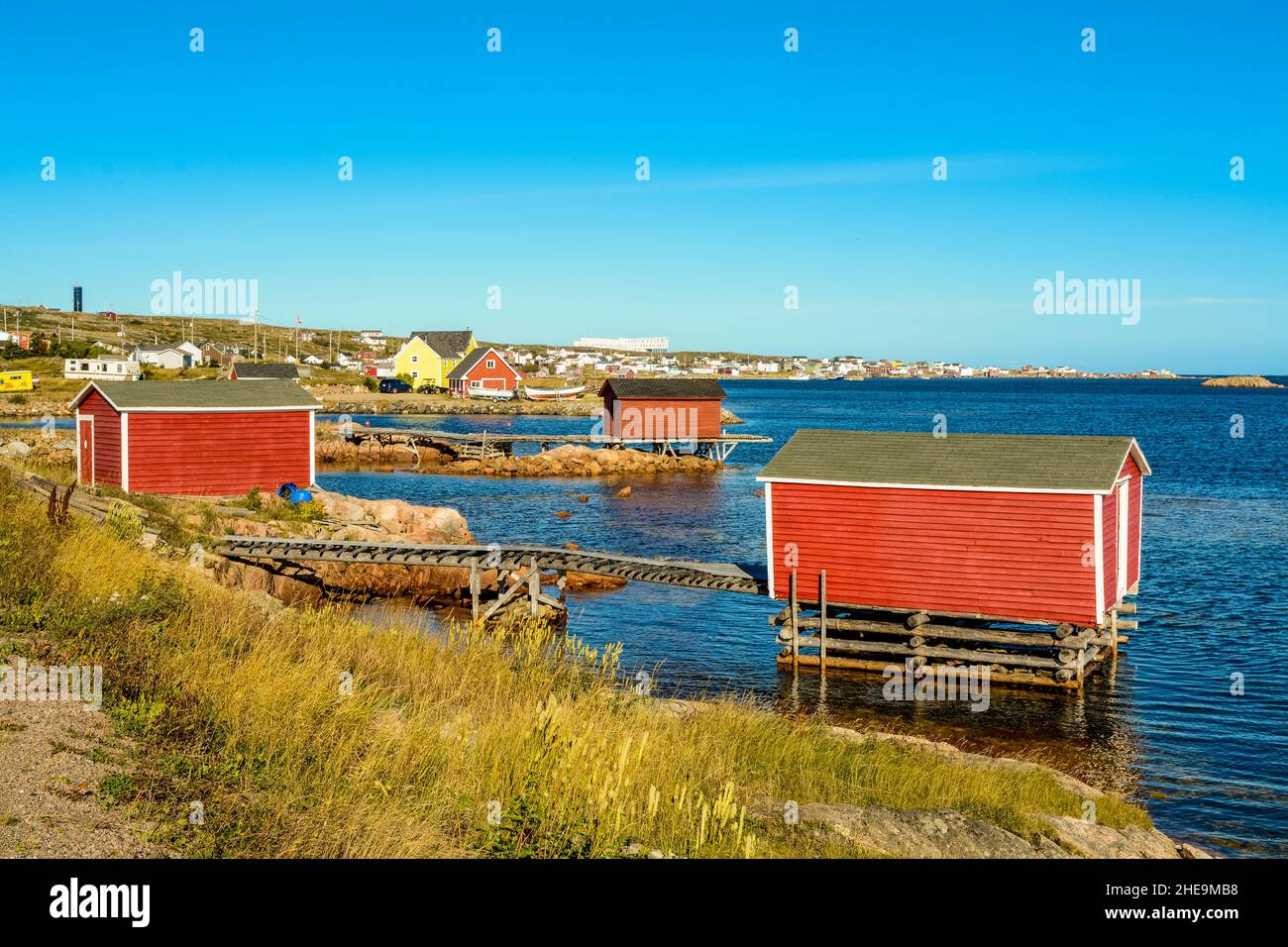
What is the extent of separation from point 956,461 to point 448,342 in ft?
354

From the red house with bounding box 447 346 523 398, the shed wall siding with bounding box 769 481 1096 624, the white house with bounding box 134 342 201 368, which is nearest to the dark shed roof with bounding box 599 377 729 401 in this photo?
the shed wall siding with bounding box 769 481 1096 624

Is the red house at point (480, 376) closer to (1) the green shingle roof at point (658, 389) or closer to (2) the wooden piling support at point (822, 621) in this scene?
(1) the green shingle roof at point (658, 389)

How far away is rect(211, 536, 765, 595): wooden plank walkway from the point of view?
2459cm

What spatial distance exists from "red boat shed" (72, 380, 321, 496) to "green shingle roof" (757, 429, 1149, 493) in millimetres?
17288

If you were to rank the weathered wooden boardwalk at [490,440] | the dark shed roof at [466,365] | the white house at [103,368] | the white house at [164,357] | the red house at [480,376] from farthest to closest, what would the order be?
1. the dark shed roof at [466,365]
2. the red house at [480,376]
3. the white house at [164,357]
4. the white house at [103,368]
5. the weathered wooden boardwalk at [490,440]

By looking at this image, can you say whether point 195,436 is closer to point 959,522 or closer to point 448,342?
point 959,522

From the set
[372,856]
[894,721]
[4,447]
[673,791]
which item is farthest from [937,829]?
[4,447]

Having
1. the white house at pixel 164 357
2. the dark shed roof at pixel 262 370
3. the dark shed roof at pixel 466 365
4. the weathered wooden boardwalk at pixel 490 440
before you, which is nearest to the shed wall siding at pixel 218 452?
the weathered wooden boardwalk at pixel 490 440

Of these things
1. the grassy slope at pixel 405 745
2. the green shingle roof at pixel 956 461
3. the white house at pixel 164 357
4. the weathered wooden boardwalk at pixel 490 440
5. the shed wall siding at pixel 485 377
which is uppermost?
the white house at pixel 164 357

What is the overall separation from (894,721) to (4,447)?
3190 centimetres

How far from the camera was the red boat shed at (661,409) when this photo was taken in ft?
228

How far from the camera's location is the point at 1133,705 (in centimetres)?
2042

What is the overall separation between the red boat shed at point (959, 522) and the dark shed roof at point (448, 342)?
104 meters
